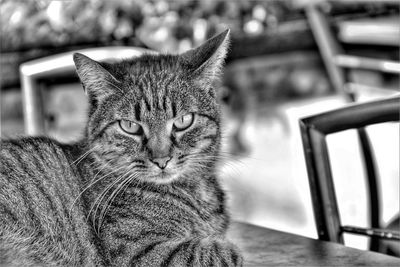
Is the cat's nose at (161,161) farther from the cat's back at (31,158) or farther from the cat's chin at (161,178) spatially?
the cat's back at (31,158)

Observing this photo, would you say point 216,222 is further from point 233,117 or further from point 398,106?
point 233,117

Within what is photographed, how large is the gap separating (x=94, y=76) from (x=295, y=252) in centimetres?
68

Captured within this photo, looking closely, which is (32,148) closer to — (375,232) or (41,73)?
(375,232)

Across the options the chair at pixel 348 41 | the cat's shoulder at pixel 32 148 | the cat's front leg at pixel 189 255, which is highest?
the chair at pixel 348 41

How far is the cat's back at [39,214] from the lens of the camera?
1322 mm

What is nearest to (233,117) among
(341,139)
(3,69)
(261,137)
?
(261,137)

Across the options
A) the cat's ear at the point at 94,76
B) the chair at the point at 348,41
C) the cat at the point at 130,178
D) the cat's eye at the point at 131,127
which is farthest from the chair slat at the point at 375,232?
→ the chair at the point at 348,41

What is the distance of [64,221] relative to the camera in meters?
1.38

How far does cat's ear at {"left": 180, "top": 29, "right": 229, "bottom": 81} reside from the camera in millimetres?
1521

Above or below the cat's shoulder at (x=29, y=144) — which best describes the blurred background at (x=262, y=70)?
above

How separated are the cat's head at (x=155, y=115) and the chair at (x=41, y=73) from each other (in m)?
0.97

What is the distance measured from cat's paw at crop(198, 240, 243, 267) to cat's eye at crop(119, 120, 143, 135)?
0.34 meters

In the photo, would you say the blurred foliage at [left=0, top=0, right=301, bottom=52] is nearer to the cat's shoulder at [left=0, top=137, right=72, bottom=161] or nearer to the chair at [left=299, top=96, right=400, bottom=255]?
the cat's shoulder at [left=0, top=137, right=72, bottom=161]

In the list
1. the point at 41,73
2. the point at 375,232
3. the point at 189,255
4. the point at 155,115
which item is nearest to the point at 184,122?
the point at 155,115
